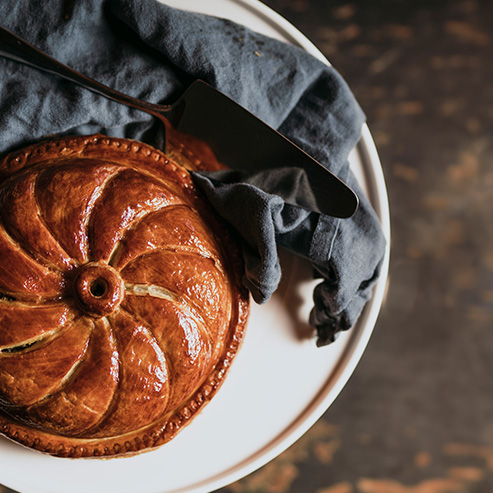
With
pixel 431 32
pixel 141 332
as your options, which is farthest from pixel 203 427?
pixel 431 32

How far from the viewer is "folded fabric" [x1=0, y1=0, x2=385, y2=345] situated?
32.1 inches

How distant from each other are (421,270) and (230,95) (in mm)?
694

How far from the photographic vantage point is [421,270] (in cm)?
128

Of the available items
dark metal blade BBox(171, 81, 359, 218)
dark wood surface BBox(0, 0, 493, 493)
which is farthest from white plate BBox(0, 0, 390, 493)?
dark wood surface BBox(0, 0, 493, 493)

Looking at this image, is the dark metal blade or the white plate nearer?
the dark metal blade

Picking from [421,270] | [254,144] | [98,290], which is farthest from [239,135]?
[421,270]

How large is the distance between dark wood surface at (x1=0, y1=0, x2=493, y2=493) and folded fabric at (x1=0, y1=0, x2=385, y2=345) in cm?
38

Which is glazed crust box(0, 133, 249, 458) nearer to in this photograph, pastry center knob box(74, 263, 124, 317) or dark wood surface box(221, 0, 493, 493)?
pastry center knob box(74, 263, 124, 317)

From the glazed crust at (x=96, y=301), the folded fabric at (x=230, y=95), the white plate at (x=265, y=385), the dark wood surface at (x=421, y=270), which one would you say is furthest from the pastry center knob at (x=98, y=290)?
the dark wood surface at (x=421, y=270)

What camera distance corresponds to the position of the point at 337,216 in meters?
0.85

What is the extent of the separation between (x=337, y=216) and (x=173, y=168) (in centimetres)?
28

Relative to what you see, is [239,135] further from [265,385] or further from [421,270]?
[421,270]

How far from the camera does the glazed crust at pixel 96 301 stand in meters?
0.73

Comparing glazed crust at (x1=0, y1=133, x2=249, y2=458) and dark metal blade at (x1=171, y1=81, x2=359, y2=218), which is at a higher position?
dark metal blade at (x1=171, y1=81, x2=359, y2=218)
